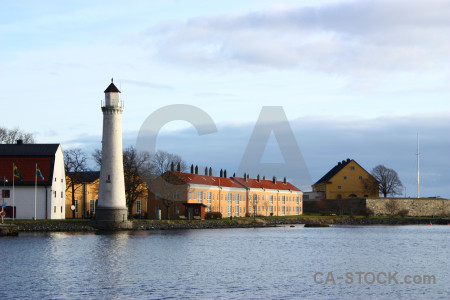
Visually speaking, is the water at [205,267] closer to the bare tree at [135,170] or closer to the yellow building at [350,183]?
the bare tree at [135,170]

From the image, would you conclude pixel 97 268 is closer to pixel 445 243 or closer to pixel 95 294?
pixel 95 294

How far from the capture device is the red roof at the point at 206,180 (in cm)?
8965

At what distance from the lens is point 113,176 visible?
222 feet

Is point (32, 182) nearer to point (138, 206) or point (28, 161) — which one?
point (28, 161)

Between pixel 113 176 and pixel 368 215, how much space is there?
216ft

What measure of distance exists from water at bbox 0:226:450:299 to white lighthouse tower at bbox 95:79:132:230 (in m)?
4.86

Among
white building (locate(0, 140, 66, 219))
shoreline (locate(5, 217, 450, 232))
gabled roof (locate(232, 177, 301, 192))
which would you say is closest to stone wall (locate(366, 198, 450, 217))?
shoreline (locate(5, 217, 450, 232))

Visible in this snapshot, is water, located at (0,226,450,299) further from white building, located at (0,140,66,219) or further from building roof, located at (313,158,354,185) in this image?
building roof, located at (313,158,354,185)

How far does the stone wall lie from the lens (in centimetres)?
12285

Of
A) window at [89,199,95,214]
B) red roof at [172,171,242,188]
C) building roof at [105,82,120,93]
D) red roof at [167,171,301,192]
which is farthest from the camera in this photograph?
red roof at [167,171,301,192]

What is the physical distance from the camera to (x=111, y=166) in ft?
221

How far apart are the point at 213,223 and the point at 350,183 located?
167 feet

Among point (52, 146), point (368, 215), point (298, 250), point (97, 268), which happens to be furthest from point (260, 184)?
point (97, 268)

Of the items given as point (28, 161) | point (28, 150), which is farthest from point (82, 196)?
point (28, 161)
